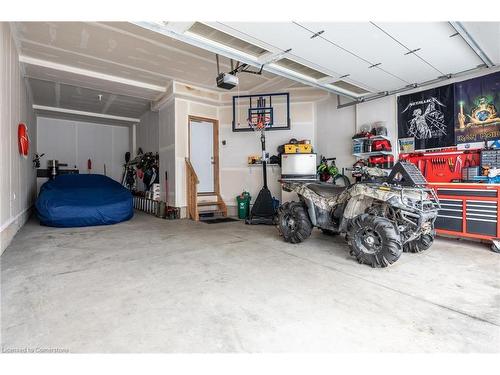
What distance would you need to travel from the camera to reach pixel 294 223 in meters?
4.03

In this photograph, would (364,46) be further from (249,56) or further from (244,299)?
(244,299)

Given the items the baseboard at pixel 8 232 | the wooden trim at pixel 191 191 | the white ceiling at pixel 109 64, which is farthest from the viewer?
the wooden trim at pixel 191 191

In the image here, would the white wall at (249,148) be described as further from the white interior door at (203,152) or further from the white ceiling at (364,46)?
the white ceiling at (364,46)

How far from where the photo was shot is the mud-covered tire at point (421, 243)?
11.4 ft

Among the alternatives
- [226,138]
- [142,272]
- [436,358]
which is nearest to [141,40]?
[226,138]

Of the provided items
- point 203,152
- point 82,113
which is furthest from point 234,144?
point 82,113

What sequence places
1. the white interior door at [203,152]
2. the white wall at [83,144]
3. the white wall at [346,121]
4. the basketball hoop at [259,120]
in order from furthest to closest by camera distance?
1. the white wall at [83,144]
2. the white interior door at [203,152]
3. the basketball hoop at [259,120]
4. the white wall at [346,121]

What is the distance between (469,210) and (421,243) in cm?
101

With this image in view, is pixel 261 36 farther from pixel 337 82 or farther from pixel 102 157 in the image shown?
→ pixel 102 157

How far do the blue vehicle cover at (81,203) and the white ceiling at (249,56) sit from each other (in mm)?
2355

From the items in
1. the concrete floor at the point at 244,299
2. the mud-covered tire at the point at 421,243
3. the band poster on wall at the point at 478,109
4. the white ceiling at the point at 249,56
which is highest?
the white ceiling at the point at 249,56

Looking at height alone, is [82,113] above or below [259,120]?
above

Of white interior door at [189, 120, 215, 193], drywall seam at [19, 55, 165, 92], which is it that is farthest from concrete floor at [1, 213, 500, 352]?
drywall seam at [19, 55, 165, 92]

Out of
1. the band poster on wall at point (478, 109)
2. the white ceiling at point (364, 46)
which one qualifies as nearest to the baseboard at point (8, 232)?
the white ceiling at point (364, 46)
